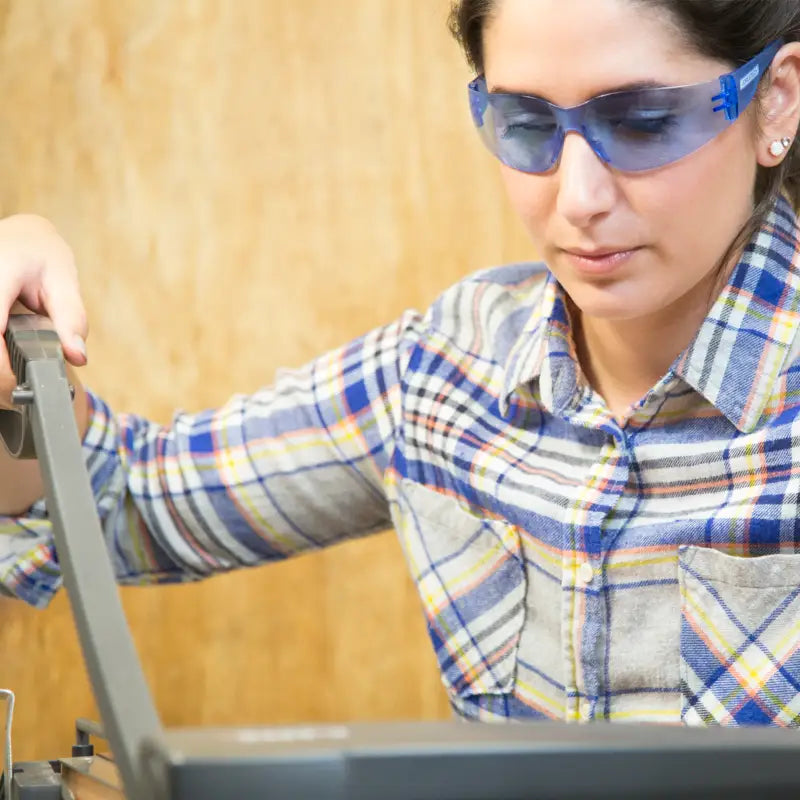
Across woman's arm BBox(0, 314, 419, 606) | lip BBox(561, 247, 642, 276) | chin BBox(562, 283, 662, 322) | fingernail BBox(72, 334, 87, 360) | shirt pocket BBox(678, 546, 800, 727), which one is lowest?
shirt pocket BBox(678, 546, 800, 727)

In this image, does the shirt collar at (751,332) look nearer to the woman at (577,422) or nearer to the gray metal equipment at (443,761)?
the woman at (577,422)

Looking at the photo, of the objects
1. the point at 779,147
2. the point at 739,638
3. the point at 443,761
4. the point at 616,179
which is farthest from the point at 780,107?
the point at 443,761

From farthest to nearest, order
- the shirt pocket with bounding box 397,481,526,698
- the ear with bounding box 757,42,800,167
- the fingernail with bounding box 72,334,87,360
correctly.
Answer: the shirt pocket with bounding box 397,481,526,698, the ear with bounding box 757,42,800,167, the fingernail with bounding box 72,334,87,360

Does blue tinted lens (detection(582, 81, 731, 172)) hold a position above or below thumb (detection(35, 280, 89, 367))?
above

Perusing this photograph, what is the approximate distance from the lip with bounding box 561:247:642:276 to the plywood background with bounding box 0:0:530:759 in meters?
0.62

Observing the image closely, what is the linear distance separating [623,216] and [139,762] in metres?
0.56

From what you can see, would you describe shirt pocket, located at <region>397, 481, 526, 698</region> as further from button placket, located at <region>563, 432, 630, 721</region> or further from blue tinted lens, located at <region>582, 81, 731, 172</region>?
blue tinted lens, located at <region>582, 81, 731, 172</region>

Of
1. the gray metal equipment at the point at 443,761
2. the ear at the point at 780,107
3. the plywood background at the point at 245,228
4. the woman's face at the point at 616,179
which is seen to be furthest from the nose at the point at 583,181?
the plywood background at the point at 245,228

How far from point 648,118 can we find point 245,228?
0.69m

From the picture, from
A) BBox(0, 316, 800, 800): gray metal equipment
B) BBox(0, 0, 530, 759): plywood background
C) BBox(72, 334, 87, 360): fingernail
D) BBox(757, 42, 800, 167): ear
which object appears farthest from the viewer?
BBox(0, 0, 530, 759): plywood background

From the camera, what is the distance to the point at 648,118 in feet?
2.64

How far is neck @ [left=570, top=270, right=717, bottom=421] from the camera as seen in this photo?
934 mm

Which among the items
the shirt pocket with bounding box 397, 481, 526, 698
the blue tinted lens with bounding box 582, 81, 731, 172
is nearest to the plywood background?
the shirt pocket with bounding box 397, 481, 526, 698

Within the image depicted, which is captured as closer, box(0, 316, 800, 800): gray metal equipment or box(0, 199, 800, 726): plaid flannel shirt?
box(0, 316, 800, 800): gray metal equipment
